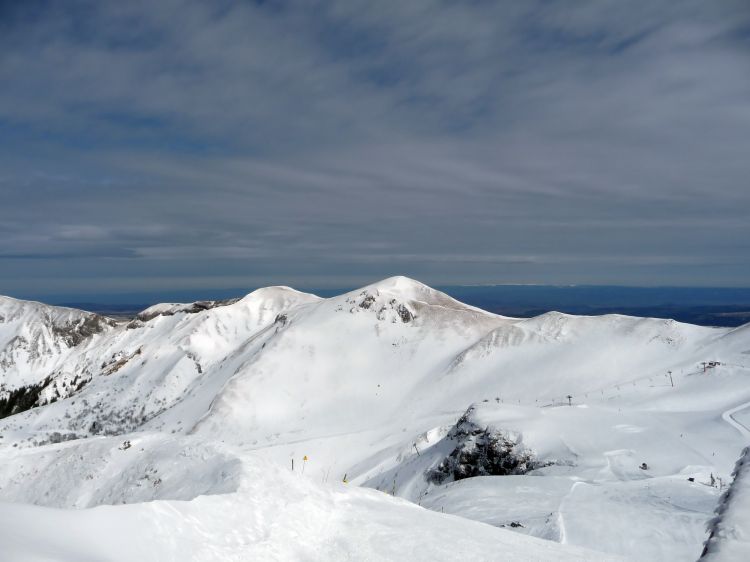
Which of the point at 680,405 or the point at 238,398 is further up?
the point at 680,405

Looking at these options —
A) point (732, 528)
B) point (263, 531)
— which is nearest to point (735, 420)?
point (732, 528)

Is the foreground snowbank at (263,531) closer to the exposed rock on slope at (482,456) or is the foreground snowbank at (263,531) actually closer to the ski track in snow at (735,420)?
the exposed rock on slope at (482,456)

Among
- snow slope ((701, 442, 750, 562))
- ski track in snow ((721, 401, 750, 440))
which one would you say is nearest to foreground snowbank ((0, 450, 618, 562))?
snow slope ((701, 442, 750, 562))

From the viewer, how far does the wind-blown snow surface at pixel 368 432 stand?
9.93 metres

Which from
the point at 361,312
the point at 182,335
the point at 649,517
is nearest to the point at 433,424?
the point at 361,312

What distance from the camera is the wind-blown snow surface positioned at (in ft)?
32.6

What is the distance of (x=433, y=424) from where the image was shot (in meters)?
51.5

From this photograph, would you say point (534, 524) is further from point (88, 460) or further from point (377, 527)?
point (88, 460)

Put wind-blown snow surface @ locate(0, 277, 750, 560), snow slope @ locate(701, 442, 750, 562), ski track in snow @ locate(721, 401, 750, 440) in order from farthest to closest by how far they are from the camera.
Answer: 1. ski track in snow @ locate(721, 401, 750, 440)
2. wind-blown snow surface @ locate(0, 277, 750, 560)
3. snow slope @ locate(701, 442, 750, 562)

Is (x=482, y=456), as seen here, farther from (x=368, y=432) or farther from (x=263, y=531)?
(x=368, y=432)

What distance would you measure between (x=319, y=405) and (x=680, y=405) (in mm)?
40609

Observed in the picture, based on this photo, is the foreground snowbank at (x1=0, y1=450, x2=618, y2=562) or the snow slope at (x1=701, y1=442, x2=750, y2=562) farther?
the foreground snowbank at (x1=0, y1=450, x2=618, y2=562)

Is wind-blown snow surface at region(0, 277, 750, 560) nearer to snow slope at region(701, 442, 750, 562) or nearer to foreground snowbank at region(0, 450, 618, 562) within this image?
foreground snowbank at region(0, 450, 618, 562)

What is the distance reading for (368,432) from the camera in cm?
5500
